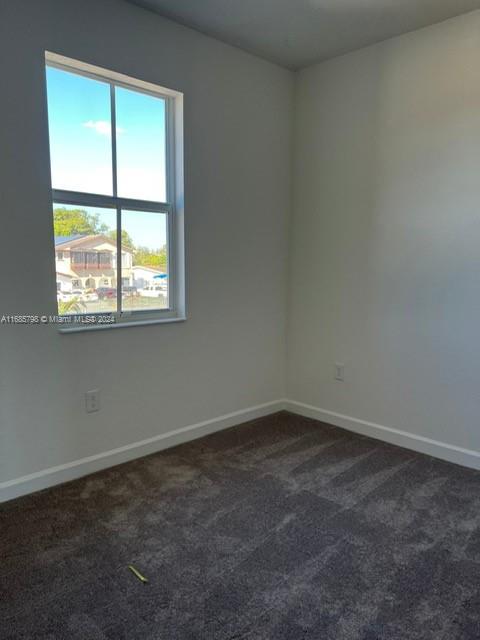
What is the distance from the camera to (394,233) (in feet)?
9.42

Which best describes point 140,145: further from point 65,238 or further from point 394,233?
point 394,233

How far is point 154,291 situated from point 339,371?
1498 mm

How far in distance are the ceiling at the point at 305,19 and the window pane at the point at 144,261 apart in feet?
3.79

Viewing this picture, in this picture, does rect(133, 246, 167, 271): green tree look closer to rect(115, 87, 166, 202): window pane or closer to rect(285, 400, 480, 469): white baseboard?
rect(115, 87, 166, 202): window pane

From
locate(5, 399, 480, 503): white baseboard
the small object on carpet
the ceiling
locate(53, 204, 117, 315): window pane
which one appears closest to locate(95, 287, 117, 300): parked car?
locate(53, 204, 117, 315): window pane

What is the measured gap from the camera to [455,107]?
8.37 feet

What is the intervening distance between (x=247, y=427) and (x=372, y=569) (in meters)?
1.60

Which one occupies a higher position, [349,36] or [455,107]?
[349,36]

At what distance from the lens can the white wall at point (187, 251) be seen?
2.14m

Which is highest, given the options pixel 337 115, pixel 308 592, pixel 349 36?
pixel 349 36

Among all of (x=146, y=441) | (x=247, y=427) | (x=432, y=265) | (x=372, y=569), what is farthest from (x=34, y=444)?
(x=432, y=265)

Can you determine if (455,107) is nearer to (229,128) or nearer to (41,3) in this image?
(229,128)

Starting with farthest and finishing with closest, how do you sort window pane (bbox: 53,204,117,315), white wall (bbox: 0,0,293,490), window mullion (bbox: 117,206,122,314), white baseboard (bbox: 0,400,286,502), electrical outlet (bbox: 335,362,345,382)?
electrical outlet (bbox: 335,362,345,382), window mullion (bbox: 117,206,122,314), window pane (bbox: 53,204,117,315), white baseboard (bbox: 0,400,286,502), white wall (bbox: 0,0,293,490)

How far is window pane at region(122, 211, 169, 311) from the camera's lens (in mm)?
2654
